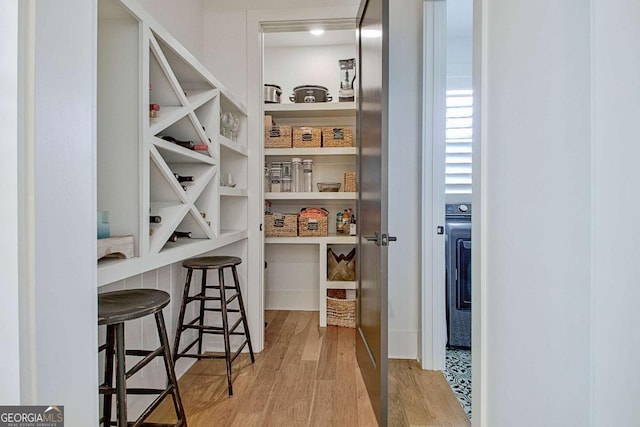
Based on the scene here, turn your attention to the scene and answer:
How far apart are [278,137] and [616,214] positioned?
263 centimetres

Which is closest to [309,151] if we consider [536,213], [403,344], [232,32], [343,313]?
[232,32]

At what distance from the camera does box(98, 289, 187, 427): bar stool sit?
43.7 inches

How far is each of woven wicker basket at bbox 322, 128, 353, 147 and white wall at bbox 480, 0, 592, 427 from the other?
1.96 meters

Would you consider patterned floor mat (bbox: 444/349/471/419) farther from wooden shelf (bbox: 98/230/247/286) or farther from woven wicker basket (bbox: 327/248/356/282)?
wooden shelf (bbox: 98/230/247/286)

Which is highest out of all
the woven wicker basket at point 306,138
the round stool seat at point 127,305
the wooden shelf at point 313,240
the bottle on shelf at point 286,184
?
the woven wicker basket at point 306,138

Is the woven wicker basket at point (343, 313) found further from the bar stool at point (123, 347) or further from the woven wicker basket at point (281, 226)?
the bar stool at point (123, 347)

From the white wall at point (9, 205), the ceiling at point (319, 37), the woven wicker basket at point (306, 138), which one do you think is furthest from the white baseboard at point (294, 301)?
the white wall at point (9, 205)

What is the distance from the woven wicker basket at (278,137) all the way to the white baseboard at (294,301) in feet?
4.96

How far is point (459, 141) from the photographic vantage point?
8.96ft

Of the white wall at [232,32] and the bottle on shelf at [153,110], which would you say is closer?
the bottle on shelf at [153,110]

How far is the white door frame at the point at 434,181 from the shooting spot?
6.93 feet

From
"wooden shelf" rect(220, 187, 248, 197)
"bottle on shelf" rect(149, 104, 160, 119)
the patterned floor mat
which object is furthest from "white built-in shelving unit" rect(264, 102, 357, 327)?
"bottle on shelf" rect(149, 104, 160, 119)

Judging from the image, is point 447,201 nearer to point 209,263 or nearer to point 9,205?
point 209,263

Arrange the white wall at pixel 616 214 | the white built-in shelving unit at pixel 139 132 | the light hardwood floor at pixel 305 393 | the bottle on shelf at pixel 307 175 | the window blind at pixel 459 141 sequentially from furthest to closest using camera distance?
the bottle on shelf at pixel 307 175
the window blind at pixel 459 141
the light hardwood floor at pixel 305 393
the white built-in shelving unit at pixel 139 132
the white wall at pixel 616 214
